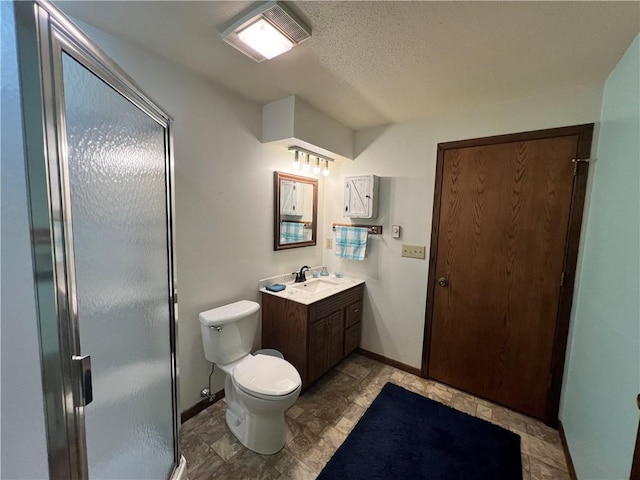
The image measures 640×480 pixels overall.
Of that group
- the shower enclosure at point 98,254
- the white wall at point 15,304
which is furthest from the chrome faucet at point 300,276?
the white wall at point 15,304

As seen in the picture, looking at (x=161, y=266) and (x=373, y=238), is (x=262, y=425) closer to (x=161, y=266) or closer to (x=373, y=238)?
(x=161, y=266)

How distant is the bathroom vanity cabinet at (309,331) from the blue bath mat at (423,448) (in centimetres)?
50

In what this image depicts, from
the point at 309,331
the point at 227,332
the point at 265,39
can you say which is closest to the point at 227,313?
the point at 227,332

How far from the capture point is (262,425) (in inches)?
60.8

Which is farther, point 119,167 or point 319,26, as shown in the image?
point 319,26

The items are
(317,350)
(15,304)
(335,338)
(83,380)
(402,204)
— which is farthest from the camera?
(402,204)

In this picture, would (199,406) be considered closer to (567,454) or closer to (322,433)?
(322,433)

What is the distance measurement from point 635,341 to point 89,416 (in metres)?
1.92

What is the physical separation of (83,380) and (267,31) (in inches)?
59.2

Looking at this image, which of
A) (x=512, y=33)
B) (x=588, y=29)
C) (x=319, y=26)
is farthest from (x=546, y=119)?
(x=319, y=26)

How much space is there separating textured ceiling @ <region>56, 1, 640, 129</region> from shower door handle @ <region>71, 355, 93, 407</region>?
4.55 ft

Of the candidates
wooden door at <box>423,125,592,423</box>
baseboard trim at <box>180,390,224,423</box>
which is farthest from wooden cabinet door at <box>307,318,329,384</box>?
wooden door at <box>423,125,592,423</box>

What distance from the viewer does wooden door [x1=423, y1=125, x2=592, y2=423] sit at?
69.3 inches

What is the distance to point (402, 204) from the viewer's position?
239cm
